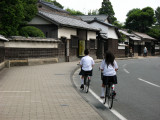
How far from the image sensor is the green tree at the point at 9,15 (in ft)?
65.1

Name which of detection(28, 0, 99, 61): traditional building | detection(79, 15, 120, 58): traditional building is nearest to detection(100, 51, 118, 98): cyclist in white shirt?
detection(28, 0, 99, 61): traditional building

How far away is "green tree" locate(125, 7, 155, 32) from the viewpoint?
60.4m

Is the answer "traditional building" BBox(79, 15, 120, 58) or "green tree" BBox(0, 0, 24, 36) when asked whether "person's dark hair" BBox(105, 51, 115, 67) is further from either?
"traditional building" BBox(79, 15, 120, 58)

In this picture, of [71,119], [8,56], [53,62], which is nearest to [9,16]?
[8,56]

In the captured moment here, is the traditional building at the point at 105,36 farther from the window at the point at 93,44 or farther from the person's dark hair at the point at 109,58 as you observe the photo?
the person's dark hair at the point at 109,58

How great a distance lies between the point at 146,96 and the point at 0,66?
10.4 m

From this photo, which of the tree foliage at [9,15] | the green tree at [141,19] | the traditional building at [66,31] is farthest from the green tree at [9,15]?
the green tree at [141,19]

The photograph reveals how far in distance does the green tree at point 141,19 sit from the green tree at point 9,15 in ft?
146

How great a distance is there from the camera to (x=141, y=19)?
61.8m

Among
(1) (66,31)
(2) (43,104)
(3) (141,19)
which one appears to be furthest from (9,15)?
(3) (141,19)

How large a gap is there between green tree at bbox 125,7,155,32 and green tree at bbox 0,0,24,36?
44.4 metres

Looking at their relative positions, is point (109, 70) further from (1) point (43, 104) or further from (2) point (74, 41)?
(2) point (74, 41)

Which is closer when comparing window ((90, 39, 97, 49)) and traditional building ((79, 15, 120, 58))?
window ((90, 39, 97, 49))

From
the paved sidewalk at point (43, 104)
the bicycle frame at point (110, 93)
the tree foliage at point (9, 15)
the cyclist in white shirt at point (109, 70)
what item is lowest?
→ the paved sidewalk at point (43, 104)
